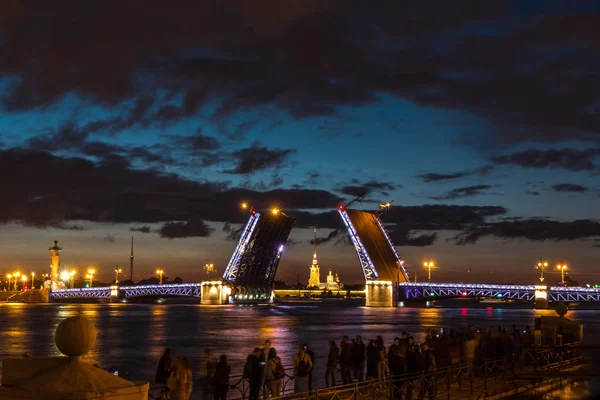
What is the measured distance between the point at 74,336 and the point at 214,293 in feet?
404

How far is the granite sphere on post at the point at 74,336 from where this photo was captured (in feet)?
19.9

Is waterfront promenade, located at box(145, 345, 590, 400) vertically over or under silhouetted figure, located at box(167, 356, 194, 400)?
under

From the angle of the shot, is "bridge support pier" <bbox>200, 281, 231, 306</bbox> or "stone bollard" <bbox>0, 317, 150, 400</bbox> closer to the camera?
"stone bollard" <bbox>0, 317, 150, 400</bbox>

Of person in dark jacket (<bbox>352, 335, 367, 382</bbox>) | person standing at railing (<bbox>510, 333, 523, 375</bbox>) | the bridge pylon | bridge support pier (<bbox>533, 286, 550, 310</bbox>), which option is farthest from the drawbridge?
person in dark jacket (<bbox>352, 335, 367, 382</bbox>)

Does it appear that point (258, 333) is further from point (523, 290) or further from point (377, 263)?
point (523, 290)

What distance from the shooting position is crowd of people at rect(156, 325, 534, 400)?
40.8 ft

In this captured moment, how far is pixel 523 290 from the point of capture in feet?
373

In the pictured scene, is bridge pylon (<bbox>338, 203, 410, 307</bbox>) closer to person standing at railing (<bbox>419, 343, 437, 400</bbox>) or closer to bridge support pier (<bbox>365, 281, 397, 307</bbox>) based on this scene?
bridge support pier (<bbox>365, 281, 397, 307</bbox>)

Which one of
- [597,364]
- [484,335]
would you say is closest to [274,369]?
[484,335]

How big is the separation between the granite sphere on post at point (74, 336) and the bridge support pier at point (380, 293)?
103 metres

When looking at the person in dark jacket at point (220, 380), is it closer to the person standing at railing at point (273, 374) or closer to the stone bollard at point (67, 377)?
the person standing at railing at point (273, 374)

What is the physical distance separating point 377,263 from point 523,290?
79.4 feet

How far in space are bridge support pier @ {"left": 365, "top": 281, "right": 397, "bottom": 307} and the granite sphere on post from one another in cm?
10332

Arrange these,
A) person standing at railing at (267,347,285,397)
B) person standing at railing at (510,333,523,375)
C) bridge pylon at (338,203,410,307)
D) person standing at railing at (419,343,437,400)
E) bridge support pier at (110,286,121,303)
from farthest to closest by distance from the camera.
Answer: bridge support pier at (110,286,121,303), bridge pylon at (338,203,410,307), person standing at railing at (510,333,523,375), person standing at railing at (419,343,437,400), person standing at railing at (267,347,285,397)
